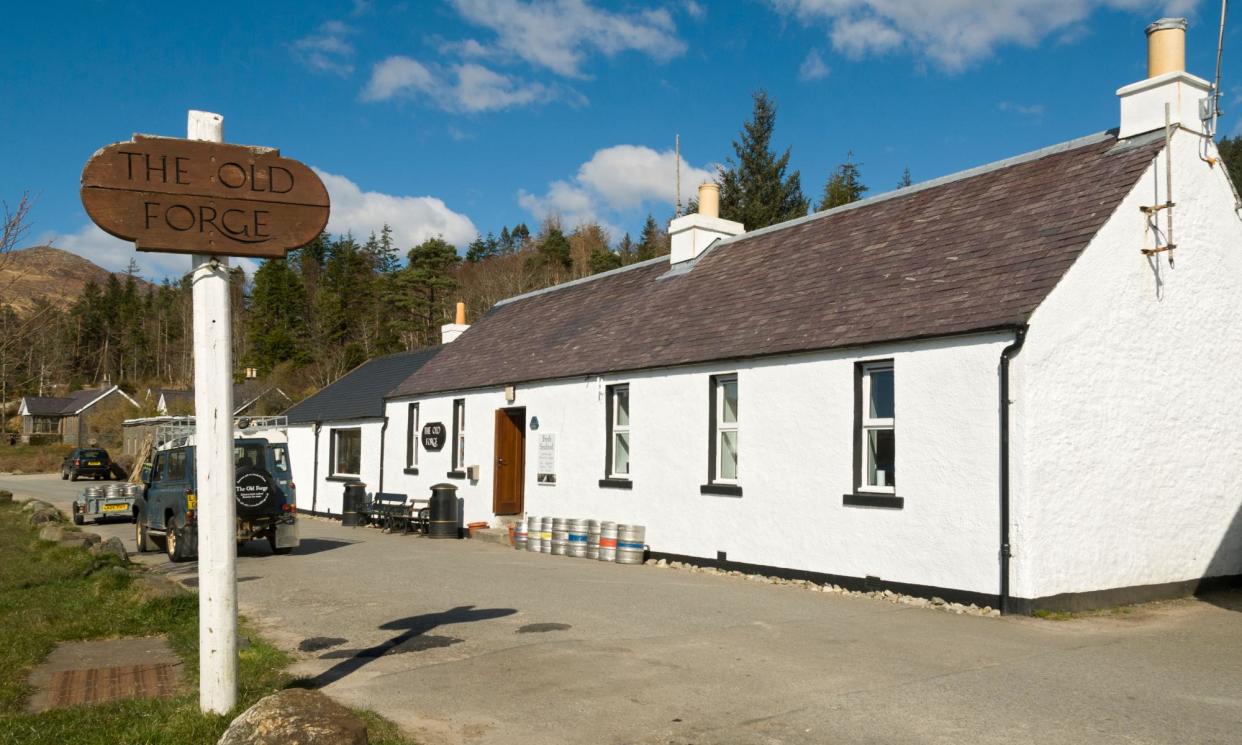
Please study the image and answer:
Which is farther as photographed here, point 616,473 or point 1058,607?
point 616,473

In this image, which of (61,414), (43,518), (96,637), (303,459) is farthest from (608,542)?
(61,414)

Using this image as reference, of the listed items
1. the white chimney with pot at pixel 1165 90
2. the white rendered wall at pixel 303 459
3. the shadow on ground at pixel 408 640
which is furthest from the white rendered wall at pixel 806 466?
the white rendered wall at pixel 303 459

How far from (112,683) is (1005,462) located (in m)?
8.79

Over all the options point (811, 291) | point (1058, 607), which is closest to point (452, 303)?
point (811, 291)

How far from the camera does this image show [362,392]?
29.7m

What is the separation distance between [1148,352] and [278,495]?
1343 centimetres

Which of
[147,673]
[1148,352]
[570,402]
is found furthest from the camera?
[570,402]

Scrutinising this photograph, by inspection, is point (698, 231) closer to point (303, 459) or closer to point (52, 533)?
point (52, 533)

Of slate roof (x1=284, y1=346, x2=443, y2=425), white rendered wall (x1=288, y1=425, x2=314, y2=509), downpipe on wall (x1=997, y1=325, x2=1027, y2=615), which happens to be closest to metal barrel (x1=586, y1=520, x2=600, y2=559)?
downpipe on wall (x1=997, y1=325, x2=1027, y2=615)

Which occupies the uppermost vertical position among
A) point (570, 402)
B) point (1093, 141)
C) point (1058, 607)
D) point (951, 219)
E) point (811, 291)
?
point (1093, 141)

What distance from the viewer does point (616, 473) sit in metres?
17.6

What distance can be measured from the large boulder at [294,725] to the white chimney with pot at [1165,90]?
12.0 metres

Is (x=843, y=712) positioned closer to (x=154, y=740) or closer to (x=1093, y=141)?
(x=154, y=740)

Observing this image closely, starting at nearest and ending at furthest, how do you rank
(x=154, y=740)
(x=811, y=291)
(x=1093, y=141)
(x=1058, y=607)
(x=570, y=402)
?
(x=154, y=740), (x=1058, y=607), (x=1093, y=141), (x=811, y=291), (x=570, y=402)
